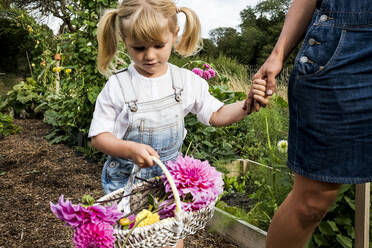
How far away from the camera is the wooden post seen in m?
1.40

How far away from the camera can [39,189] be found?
3051 mm

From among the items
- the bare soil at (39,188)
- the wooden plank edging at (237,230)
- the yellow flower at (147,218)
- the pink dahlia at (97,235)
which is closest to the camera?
the pink dahlia at (97,235)

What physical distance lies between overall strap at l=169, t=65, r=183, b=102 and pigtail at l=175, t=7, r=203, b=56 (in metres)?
0.20

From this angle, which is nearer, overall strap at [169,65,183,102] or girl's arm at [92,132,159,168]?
girl's arm at [92,132,159,168]

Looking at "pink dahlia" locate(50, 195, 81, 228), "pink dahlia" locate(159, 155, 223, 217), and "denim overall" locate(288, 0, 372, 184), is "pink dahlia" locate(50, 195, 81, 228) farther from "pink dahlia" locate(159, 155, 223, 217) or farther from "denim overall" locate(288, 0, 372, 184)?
"denim overall" locate(288, 0, 372, 184)

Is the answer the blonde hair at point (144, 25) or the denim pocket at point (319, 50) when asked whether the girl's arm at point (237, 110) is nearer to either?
the denim pocket at point (319, 50)

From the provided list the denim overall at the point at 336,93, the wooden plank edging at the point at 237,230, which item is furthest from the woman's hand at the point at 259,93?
the wooden plank edging at the point at 237,230

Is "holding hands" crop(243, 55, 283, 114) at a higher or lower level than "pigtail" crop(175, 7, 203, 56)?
lower

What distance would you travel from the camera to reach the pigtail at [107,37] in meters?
1.58

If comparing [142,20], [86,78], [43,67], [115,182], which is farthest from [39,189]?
[43,67]

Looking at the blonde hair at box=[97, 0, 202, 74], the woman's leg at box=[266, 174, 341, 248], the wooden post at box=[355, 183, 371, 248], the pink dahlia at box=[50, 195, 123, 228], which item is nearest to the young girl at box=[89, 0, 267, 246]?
the blonde hair at box=[97, 0, 202, 74]

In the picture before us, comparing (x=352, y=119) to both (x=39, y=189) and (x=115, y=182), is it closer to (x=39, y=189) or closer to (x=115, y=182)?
(x=115, y=182)

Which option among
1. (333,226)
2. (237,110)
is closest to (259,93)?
(237,110)

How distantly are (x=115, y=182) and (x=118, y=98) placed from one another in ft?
1.31
